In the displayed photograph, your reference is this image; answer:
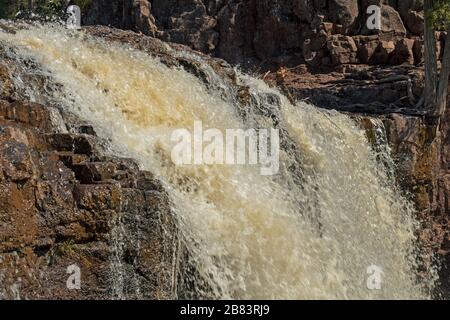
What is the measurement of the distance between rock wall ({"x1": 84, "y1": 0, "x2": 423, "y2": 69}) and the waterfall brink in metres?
6.82

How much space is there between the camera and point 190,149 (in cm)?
971

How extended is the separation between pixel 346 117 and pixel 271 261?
6560 mm

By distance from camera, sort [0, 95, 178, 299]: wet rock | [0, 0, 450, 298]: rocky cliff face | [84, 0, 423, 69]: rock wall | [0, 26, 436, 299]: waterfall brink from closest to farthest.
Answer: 1. [0, 95, 178, 299]: wet rock
2. [0, 0, 450, 298]: rocky cliff face
3. [0, 26, 436, 299]: waterfall brink
4. [84, 0, 423, 69]: rock wall

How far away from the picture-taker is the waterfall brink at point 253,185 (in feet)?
28.2

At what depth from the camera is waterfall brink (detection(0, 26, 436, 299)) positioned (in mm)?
8602

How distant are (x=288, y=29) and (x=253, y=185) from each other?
13.0 meters

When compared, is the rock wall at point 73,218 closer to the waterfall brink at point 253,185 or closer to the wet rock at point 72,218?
the wet rock at point 72,218

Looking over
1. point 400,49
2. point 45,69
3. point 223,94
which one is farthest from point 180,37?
point 45,69

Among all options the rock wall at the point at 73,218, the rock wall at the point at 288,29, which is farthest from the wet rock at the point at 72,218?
the rock wall at the point at 288,29

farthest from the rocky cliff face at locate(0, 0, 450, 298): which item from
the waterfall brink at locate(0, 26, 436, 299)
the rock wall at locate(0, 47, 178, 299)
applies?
the waterfall brink at locate(0, 26, 436, 299)

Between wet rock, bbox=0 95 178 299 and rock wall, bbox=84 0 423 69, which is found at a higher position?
rock wall, bbox=84 0 423 69

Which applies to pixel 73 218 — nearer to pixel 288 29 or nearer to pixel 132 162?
pixel 132 162

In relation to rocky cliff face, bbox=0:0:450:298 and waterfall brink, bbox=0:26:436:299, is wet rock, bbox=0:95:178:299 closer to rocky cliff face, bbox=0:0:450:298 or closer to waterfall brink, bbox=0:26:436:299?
rocky cliff face, bbox=0:0:450:298

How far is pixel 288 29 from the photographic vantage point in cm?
2231
